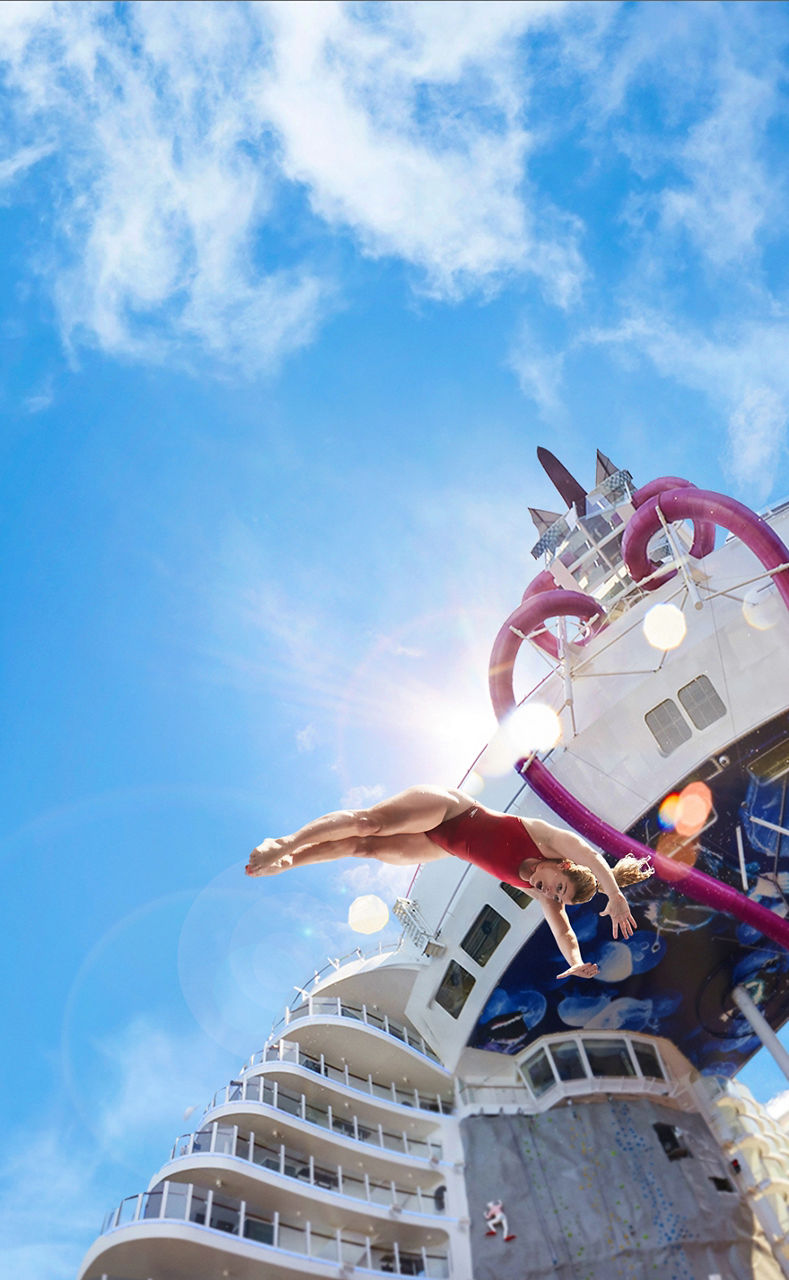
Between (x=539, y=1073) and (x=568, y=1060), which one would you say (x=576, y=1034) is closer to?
(x=568, y=1060)

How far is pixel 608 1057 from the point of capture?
24.5 m

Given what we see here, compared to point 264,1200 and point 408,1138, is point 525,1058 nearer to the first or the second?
point 408,1138

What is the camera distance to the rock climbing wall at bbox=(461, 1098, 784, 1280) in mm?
19391

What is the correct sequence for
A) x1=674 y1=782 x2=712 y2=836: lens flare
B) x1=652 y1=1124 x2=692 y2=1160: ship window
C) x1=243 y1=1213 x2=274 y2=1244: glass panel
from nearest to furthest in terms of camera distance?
x1=243 y1=1213 x2=274 y2=1244: glass panel
x1=674 y1=782 x2=712 y2=836: lens flare
x1=652 y1=1124 x2=692 y2=1160: ship window

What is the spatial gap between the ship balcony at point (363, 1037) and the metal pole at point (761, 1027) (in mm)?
9325

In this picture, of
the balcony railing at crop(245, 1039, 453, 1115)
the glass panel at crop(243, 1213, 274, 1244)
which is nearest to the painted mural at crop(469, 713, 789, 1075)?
→ the balcony railing at crop(245, 1039, 453, 1115)

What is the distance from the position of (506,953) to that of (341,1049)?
21.6 feet

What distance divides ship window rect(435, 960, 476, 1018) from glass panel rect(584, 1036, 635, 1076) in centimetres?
411

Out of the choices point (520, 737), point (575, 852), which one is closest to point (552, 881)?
point (575, 852)

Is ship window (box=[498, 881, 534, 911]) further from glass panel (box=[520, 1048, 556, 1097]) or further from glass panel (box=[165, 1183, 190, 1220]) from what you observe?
glass panel (box=[165, 1183, 190, 1220])

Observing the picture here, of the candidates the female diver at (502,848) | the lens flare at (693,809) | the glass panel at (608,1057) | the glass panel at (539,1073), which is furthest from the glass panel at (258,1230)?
the female diver at (502,848)

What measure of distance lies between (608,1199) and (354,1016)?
8.56 metres

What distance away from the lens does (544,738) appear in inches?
861

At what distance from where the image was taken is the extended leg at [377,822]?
7.23m
